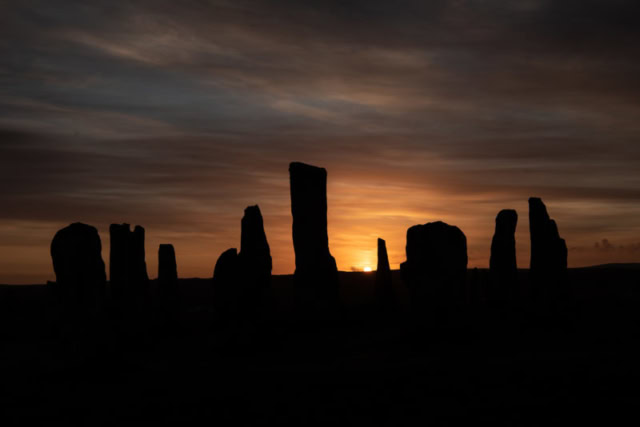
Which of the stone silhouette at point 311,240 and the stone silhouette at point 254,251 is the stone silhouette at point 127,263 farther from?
the stone silhouette at point 311,240

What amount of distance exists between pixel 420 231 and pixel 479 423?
1027 cm

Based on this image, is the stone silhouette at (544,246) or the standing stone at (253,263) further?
the stone silhouette at (544,246)

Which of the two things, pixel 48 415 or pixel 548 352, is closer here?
pixel 48 415

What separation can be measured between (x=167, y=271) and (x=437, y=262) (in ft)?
42.6

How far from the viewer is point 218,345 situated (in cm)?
2219

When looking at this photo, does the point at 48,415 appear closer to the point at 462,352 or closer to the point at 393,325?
the point at 462,352

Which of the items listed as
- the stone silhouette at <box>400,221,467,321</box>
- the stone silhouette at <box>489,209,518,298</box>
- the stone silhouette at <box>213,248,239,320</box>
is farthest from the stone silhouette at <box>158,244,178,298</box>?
the stone silhouette at <box>489,209,518,298</box>

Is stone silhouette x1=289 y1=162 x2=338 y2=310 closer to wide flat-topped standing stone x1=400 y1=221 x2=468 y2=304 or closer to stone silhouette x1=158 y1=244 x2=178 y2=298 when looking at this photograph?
stone silhouette x1=158 y1=244 x2=178 y2=298

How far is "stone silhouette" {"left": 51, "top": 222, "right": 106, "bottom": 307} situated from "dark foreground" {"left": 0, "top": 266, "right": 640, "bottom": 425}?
56 cm

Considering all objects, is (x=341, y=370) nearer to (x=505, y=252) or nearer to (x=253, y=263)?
(x=253, y=263)

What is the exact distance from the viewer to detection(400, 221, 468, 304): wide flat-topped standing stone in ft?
69.0

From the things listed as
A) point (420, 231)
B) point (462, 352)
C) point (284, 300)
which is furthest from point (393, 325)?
point (284, 300)

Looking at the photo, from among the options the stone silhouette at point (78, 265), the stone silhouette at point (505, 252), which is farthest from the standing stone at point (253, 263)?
the stone silhouette at point (505, 252)

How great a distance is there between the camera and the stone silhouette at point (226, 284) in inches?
893
